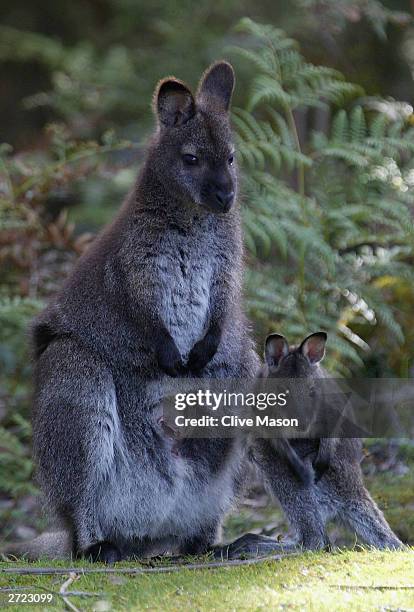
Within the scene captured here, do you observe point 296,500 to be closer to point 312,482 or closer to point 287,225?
point 312,482

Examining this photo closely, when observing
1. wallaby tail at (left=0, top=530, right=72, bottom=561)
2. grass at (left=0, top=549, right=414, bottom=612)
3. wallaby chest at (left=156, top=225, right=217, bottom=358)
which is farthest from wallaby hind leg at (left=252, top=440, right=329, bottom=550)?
wallaby tail at (left=0, top=530, right=72, bottom=561)

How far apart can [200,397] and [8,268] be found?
3947mm

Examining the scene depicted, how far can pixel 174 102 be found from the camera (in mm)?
5184

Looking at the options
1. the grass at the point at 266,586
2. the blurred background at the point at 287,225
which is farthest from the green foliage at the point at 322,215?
the grass at the point at 266,586

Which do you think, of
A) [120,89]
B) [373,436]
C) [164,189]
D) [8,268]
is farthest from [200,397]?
[120,89]

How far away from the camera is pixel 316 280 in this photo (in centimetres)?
767

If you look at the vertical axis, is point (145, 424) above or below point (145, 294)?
below

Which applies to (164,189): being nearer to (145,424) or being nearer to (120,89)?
(145,424)

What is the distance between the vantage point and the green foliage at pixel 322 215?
7293mm

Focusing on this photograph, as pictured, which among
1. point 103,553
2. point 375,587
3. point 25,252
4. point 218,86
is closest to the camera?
point 375,587

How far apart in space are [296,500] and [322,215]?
3.34 metres

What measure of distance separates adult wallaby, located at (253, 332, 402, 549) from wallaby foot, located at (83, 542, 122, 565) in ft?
2.83

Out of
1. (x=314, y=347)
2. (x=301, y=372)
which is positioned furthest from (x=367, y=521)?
(x=314, y=347)

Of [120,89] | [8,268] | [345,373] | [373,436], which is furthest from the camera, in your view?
[120,89]
